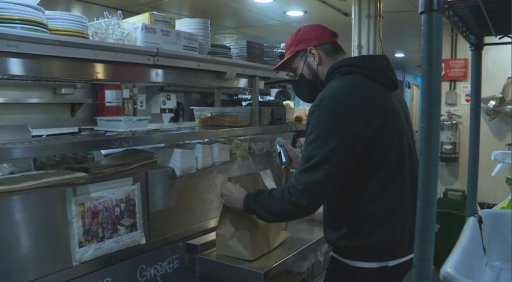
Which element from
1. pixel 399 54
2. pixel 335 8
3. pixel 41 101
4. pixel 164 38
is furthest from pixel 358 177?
pixel 399 54

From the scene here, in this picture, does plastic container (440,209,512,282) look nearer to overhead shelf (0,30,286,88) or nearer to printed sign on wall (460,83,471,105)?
overhead shelf (0,30,286,88)

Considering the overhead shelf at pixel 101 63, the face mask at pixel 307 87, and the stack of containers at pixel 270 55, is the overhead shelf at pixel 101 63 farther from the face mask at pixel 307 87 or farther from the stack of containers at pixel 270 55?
the face mask at pixel 307 87

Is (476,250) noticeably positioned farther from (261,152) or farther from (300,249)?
(261,152)

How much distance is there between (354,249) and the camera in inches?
53.5

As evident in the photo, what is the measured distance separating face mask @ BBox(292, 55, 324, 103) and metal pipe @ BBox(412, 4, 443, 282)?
0.66 m

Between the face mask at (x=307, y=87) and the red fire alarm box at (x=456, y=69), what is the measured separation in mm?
3246

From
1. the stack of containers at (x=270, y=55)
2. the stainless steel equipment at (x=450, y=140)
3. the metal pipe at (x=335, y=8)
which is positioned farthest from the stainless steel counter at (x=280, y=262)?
the stainless steel equipment at (x=450, y=140)

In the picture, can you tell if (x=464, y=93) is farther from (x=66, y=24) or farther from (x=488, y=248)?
(x=66, y=24)

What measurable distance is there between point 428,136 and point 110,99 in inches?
144

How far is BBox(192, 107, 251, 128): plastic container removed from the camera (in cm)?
230

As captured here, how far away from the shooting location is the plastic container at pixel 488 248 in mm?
1089

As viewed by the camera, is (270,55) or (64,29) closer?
(64,29)

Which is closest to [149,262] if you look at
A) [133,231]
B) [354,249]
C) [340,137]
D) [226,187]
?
[133,231]

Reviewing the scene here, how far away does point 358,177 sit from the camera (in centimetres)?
131
